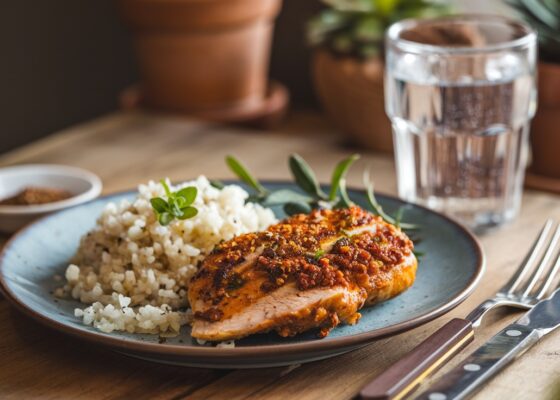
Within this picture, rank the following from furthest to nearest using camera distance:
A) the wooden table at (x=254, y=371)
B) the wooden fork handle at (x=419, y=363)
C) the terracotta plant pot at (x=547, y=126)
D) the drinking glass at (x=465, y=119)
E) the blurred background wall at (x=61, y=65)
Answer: the blurred background wall at (x=61, y=65), the terracotta plant pot at (x=547, y=126), the drinking glass at (x=465, y=119), the wooden table at (x=254, y=371), the wooden fork handle at (x=419, y=363)

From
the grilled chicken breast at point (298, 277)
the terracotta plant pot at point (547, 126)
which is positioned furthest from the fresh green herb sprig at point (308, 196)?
the terracotta plant pot at point (547, 126)

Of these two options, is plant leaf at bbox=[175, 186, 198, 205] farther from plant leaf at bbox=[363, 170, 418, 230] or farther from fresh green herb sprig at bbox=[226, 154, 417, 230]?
plant leaf at bbox=[363, 170, 418, 230]

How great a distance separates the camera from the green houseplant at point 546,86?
6.46 ft

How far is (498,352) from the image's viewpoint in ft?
3.99

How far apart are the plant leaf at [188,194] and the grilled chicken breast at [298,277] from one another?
0.41 ft

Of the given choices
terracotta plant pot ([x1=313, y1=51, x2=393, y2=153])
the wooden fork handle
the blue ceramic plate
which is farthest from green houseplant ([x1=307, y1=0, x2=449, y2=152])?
the wooden fork handle

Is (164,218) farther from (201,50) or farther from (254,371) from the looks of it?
(201,50)

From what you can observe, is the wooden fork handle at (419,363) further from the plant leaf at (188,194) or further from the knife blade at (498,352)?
the plant leaf at (188,194)

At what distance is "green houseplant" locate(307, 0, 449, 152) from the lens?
2.33m

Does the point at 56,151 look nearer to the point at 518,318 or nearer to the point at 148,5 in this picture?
the point at 148,5

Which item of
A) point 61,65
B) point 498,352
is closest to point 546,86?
point 498,352

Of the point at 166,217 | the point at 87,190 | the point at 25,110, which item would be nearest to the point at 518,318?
the point at 166,217

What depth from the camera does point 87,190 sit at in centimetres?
189

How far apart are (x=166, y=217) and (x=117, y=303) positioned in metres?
0.16
